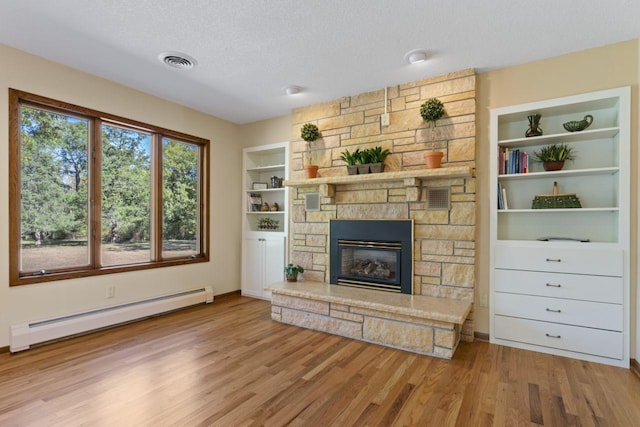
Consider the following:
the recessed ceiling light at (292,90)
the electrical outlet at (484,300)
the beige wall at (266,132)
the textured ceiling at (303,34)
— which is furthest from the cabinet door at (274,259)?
the electrical outlet at (484,300)

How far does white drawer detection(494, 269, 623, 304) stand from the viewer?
8.24 feet

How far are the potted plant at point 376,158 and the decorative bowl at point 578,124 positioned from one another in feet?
5.23

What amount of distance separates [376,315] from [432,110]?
2051 mm

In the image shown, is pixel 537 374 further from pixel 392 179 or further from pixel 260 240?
pixel 260 240

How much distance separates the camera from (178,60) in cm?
283

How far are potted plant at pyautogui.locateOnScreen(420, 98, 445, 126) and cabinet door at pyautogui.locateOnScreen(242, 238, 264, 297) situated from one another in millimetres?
2763

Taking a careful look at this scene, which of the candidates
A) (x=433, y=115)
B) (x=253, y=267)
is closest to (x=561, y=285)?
(x=433, y=115)

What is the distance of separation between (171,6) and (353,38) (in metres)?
1.32

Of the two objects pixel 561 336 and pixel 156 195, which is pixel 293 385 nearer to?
pixel 561 336

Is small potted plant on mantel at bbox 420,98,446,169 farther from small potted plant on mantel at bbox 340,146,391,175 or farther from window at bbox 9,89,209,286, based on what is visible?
window at bbox 9,89,209,286

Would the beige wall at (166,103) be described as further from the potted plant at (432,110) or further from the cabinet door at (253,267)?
the cabinet door at (253,267)

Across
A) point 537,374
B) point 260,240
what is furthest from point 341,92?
point 537,374

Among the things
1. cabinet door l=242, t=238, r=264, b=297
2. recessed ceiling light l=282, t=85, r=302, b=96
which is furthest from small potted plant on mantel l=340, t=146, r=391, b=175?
cabinet door l=242, t=238, r=264, b=297

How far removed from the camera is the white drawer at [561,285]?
2.51 m
